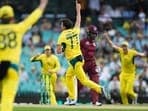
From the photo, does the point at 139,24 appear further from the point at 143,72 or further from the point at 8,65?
the point at 8,65

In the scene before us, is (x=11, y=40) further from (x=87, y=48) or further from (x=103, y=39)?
(x=103, y=39)

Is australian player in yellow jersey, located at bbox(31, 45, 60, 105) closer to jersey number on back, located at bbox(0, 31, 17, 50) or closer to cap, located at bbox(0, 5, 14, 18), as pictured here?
jersey number on back, located at bbox(0, 31, 17, 50)

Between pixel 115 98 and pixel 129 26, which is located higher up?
pixel 129 26

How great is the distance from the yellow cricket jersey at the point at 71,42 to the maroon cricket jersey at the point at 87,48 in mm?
1887

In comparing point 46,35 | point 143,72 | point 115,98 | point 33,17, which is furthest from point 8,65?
point 46,35

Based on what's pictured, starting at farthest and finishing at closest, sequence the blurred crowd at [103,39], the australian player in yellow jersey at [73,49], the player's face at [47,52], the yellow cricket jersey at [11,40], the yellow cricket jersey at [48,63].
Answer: the blurred crowd at [103,39] < the player's face at [47,52] < the yellow cricket jersey at [48,63] < the australian player in yellow jersey at [73,49] < the yellow cricket jersey at [11,40]

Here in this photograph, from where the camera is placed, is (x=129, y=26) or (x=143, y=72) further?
(x=129, y=26)

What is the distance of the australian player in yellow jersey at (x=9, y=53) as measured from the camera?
13.5 meters

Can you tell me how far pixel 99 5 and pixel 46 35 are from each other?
3.45m

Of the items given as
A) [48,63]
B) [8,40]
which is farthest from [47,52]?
[8,40]

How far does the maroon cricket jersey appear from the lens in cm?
2192

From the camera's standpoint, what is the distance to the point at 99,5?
114ft

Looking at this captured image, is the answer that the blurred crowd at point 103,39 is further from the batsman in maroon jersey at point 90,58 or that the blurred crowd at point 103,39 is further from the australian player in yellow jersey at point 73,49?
the australian player in yellow jersey at point 73,49

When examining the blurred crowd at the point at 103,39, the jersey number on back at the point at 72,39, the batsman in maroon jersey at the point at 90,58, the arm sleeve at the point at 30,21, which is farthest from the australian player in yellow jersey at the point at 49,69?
the arm sleeve at the point at 30,21
